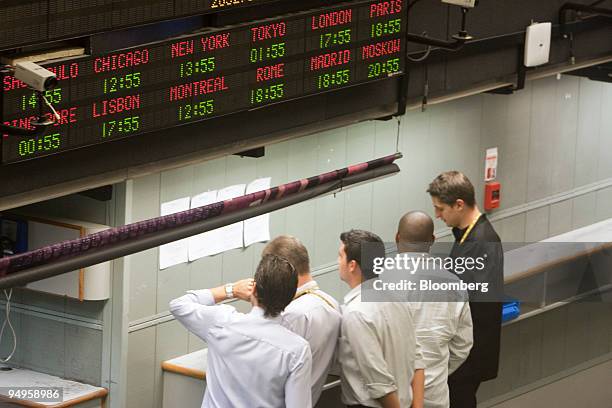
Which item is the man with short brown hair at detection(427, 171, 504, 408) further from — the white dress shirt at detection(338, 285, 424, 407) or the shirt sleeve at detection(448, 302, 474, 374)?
the white dress shirt at detection(338, 285, 424, 407)

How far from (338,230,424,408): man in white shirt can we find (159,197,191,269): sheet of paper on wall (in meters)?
1.53

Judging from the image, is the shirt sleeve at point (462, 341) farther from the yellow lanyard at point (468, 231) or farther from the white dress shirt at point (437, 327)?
the yellow lanyard at point (468, 231)

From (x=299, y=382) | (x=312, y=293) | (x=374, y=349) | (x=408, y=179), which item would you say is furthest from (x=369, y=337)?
(x=408, y=179)

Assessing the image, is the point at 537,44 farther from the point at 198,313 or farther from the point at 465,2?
the point at 198,313

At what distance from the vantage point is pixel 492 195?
9328 millimetres

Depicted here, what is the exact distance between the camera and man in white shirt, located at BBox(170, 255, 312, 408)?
5203mm

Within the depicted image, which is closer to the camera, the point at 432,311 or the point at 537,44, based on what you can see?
the point at 432,311

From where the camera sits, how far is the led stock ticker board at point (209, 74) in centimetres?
490

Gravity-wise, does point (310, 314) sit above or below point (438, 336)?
above

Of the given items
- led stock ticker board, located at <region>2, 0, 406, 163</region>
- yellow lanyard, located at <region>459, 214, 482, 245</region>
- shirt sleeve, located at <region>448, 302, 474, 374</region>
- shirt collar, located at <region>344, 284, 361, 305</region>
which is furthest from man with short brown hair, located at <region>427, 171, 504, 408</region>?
shirt collar, located at <region>344, 284, 361, 305</region>

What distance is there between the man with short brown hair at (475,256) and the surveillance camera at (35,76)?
8.40 feet

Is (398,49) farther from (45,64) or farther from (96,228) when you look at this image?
(45,64)

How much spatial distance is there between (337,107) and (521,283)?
2.24 metres

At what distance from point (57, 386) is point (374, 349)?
2.01 m
